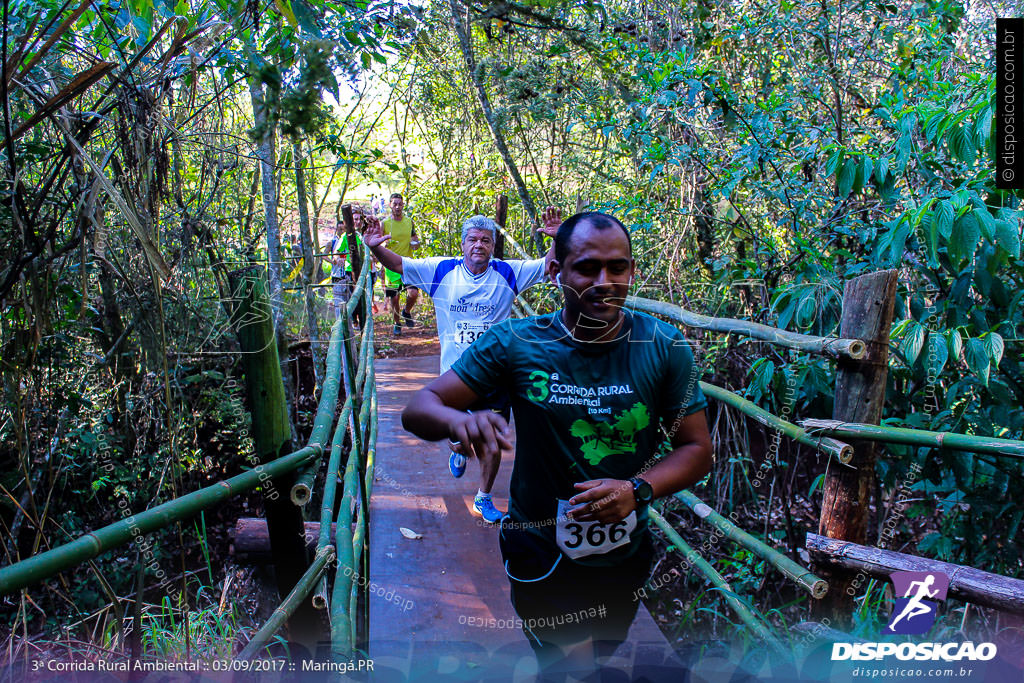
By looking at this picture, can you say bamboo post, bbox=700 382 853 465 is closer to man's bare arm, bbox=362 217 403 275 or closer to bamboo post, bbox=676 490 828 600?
bamboo post, bbox=676 490 828 600

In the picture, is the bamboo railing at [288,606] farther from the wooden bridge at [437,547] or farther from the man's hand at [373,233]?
the man's hand at [373,233]

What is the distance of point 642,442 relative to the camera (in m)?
1.48

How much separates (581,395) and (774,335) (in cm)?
96

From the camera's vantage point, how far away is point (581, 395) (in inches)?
57.3

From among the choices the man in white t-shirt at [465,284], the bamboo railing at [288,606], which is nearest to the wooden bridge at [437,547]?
the bamboo railing at [288,606]

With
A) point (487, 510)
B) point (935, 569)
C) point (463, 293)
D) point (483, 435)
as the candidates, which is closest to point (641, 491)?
point (483, 435)

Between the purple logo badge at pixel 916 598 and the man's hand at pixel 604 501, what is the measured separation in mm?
778

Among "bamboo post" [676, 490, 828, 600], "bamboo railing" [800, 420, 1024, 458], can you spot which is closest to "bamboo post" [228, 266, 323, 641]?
"bamboo post" [676, 490, 828, 600]

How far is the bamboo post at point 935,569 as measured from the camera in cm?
150

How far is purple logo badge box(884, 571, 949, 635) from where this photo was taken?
5.38ft

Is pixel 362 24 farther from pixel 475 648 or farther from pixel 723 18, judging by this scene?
pixel 723 18

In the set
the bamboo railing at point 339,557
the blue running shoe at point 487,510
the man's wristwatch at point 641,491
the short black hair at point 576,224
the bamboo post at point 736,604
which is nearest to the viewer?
the bamboo railing at point 339,557

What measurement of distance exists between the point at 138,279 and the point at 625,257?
1556mm

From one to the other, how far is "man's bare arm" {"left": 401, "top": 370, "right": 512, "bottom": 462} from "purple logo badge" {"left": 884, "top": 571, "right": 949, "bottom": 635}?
110 centimetres
